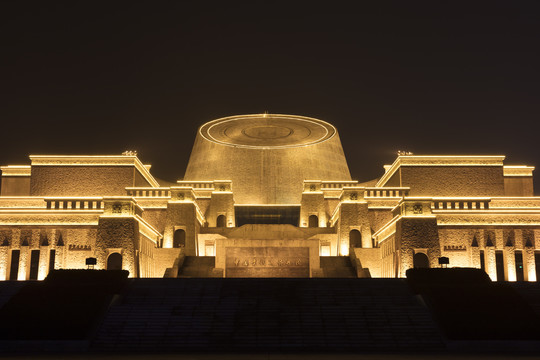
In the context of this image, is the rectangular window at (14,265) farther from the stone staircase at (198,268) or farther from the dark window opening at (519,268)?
the dark window opening at (519,268)

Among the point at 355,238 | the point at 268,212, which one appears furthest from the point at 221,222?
the point at 355,238

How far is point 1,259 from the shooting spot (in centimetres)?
2716

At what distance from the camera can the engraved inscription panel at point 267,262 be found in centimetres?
2556

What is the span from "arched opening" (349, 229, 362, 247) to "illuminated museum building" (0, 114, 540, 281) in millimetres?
49

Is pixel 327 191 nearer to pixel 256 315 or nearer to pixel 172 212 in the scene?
pixel 172 212

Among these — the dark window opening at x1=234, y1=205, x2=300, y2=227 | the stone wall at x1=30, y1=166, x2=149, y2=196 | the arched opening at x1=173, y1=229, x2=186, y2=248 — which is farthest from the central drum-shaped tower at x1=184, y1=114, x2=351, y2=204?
the arched opening at x1=173, y1=229, x2=186, y2=248

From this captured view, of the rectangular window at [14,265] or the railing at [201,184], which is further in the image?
the railing at [201,184]

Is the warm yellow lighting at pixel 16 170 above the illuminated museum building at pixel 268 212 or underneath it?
above

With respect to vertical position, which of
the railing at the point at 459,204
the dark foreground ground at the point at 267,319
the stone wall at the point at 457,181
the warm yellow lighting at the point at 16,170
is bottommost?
the dark foreground ground at the point at 267,319

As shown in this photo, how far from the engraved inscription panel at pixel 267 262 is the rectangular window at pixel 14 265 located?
921cm

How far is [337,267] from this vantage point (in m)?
26.4

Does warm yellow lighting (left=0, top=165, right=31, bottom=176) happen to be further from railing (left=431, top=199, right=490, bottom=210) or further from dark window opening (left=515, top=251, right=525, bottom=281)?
dark window opening (left=515, top=251, right=525, bottom=281)

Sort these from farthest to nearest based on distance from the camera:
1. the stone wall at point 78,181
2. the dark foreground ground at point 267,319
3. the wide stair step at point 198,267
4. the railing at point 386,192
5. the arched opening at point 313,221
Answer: the arched opening at point 313,221 < the stone wall at point 78,181 < the railing at point 386,192 < the wide stair step at point 198,267 < the dark foreground ground at point 267,319

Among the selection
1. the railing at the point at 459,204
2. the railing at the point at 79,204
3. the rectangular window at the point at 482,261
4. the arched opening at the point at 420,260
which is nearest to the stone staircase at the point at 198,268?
the railing at the point at 79,204
